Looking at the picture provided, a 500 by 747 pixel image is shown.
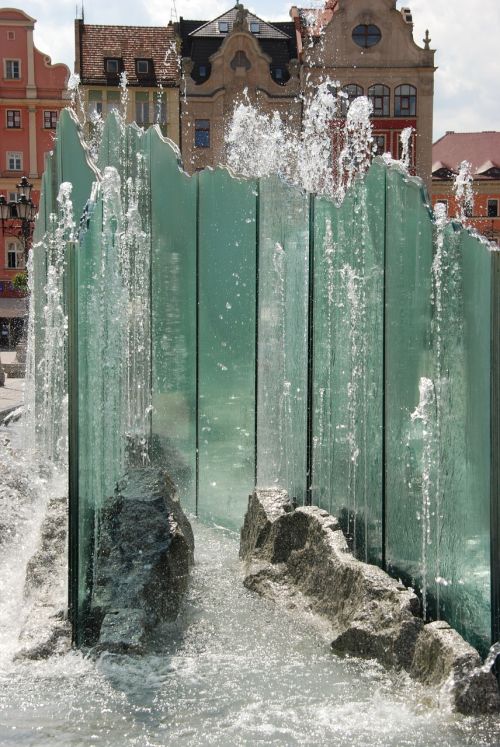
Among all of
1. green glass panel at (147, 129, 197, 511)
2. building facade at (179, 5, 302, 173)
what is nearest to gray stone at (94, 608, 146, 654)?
green glass panel at (147, 129, 197, 511)

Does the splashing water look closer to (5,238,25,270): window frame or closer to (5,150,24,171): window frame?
(5,150,24,171): window frame

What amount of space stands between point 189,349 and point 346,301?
1.94m

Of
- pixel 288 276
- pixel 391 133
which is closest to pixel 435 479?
pixel 288 276

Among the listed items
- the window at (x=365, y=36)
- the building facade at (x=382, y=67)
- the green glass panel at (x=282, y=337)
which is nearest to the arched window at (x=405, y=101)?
the building facade at (x=382, y=67)

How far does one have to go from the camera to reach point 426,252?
18.5ft

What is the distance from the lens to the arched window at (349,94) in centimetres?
3722

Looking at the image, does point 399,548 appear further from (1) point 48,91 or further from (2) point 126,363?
(1) point 48,91

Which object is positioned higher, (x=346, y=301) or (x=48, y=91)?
(x=48, y=91)

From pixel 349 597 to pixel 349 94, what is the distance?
33.6 metres

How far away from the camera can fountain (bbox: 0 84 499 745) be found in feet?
17.0

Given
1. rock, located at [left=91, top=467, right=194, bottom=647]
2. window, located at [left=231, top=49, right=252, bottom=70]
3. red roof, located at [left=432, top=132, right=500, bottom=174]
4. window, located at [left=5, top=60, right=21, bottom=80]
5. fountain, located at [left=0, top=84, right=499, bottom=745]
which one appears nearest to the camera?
fountain, located at [left=0, top=84, right=499, bottom=745]

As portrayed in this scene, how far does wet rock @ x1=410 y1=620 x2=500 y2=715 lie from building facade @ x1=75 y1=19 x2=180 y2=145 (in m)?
34.5

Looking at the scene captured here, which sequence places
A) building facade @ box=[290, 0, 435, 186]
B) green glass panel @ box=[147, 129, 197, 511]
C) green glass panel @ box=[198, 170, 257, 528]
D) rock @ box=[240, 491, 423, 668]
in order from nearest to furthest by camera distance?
rock @ box=[240, 491, 423, 668] → green glass panel @ box=[198, 170, 257, 528] → green glass panel @ box=[147, 129, 197, 511] → building facade @ box=[290, 0, 435, 186]

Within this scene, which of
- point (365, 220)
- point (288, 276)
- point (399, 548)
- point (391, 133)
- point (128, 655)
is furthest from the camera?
point (391, 133)
